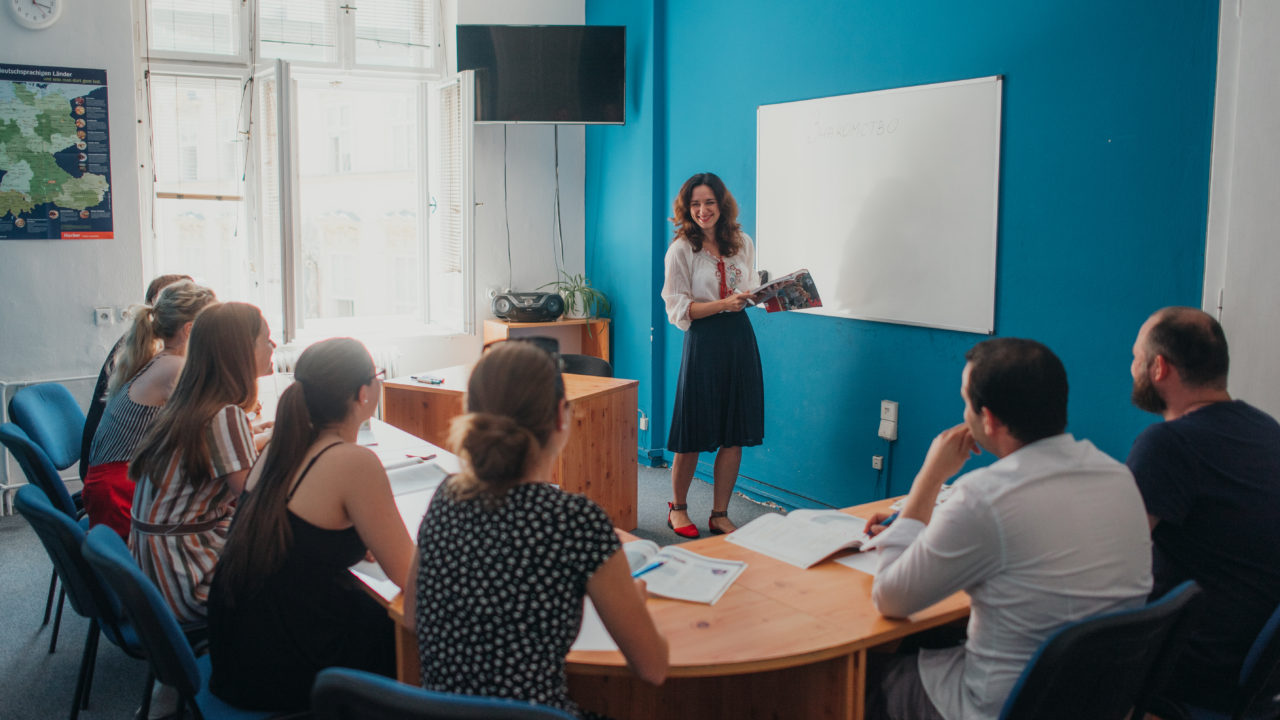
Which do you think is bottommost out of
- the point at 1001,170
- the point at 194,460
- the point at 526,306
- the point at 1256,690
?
the point at 1256,690

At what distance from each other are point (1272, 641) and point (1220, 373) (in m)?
→ 0.54

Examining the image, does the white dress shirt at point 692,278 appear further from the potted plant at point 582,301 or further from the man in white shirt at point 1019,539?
the man in white shirt at point 1019,539

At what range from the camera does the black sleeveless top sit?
192 centimetres

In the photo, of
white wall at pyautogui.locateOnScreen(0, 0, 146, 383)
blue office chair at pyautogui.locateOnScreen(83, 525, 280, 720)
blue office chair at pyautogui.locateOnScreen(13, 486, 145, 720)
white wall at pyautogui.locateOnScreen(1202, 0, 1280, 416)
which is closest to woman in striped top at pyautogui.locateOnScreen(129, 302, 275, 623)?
blue office chair at pyautogui.locateOnScreen(13, 486, 145, 720)

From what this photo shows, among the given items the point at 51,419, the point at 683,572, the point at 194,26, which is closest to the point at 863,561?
the point at 683,572

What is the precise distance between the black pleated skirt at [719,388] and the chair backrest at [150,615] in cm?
268

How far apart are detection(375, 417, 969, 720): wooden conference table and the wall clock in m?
4.06

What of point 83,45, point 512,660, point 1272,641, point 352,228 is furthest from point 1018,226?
point 83,45

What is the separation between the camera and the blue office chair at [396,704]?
47.6 inches

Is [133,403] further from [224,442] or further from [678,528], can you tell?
[678,528]

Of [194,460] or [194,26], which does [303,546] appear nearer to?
[194,460]

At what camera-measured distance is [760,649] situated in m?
1.72

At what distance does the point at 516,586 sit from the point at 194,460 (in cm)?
124

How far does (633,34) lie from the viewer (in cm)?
559
